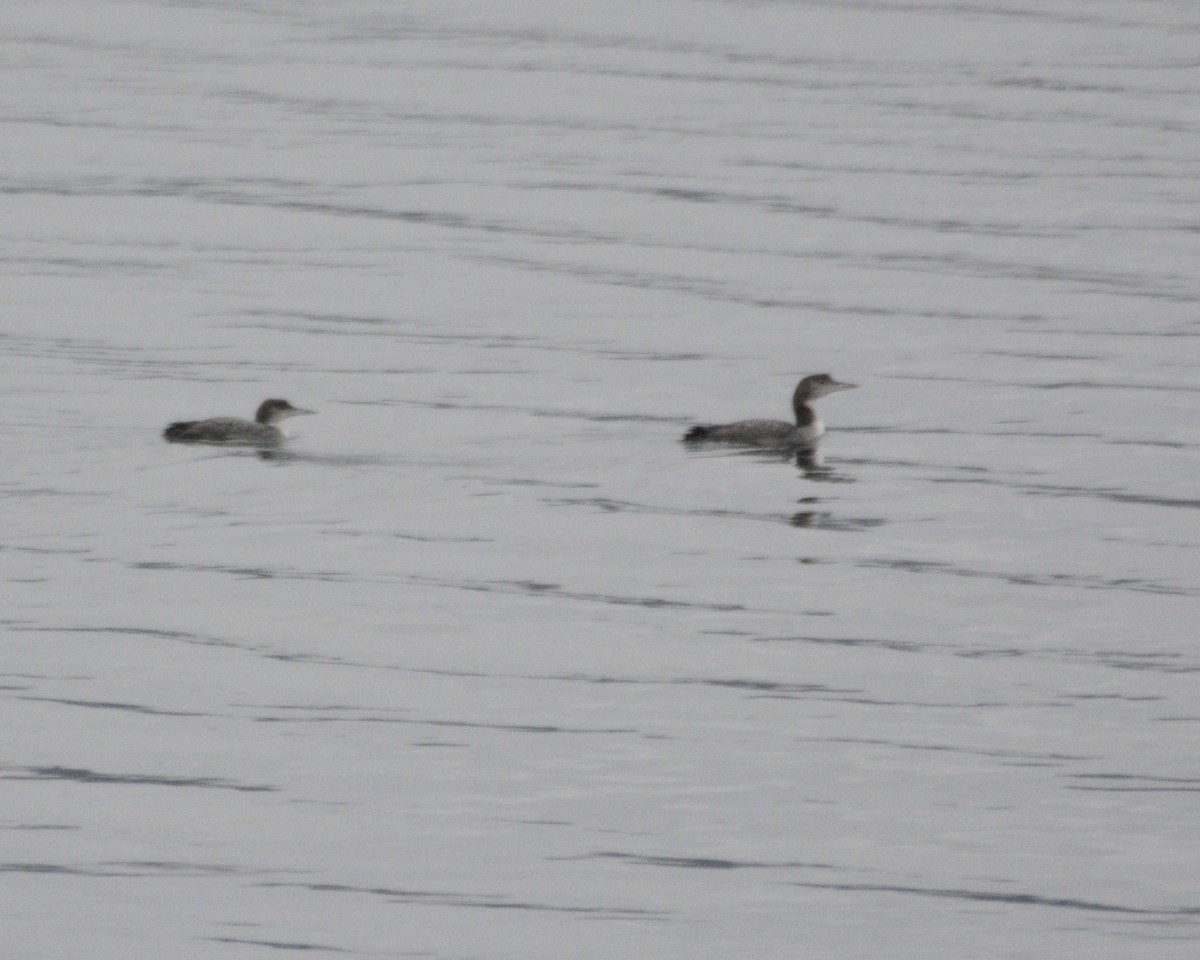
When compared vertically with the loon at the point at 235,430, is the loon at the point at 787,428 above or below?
above

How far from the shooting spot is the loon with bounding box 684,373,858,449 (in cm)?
1944

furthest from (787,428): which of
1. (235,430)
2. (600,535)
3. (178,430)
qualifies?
(178,430)

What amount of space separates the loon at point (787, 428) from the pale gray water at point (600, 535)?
218 millimetres

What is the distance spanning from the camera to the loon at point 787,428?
19.4 m

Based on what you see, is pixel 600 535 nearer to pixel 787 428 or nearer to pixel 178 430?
pixel 787 428

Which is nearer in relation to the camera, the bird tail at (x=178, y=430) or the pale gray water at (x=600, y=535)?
the pale gray water at (x=600, y=535)

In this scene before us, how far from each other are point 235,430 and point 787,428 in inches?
160

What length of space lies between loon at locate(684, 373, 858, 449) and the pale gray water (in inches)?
8.6

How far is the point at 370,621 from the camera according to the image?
14.8 metres

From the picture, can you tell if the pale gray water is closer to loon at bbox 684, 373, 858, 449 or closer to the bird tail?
loon at bbox 684, 373, 858, 449

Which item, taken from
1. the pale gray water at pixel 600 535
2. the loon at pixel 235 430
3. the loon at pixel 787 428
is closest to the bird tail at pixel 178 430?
the loon at pixel 235 430

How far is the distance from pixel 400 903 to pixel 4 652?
13.7ft

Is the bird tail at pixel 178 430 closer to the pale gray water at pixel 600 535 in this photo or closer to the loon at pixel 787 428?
the pale gray water at pixel 600 535

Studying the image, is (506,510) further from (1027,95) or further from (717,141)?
(1027,95)
